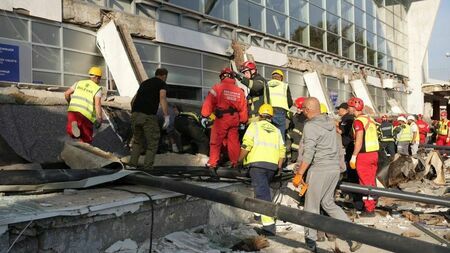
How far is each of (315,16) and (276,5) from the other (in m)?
3.61

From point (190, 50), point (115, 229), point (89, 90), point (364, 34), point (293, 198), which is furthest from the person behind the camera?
point (364, 34)

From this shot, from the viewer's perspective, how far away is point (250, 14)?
16.8 metres

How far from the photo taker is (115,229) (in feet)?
15.2

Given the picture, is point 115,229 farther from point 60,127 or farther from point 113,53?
point 113,53

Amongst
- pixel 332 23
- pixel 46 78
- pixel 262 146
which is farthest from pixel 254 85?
pixel 332 23

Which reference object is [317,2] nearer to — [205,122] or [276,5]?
[276,5]

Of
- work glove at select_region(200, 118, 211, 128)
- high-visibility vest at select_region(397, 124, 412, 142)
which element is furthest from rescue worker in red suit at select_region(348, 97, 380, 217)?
high-visibility vest at select_region(397, 124, 412, 142)

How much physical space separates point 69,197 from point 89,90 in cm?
273

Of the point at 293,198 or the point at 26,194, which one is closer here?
the point at 26,194

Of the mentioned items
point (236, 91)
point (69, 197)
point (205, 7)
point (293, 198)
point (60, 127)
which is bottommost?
point (293, 198)

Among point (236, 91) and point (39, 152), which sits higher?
point (236, 91)

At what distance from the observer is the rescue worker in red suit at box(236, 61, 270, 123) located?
303 inches

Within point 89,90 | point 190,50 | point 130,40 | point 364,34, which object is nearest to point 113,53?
point 130,40

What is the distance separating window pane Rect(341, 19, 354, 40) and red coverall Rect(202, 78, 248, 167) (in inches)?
705
